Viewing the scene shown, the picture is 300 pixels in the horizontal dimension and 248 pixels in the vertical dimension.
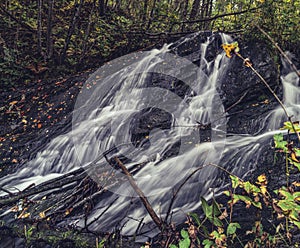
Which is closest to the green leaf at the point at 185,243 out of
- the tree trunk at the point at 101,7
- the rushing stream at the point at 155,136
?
the rushing stream at the point at 155,136

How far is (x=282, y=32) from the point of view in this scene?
18.6 ft

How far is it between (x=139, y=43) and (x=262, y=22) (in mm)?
2859

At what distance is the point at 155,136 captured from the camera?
4.52 meters

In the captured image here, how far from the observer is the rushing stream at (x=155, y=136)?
11.0 ft

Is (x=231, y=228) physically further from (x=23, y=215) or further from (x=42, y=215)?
(x=23, y=215)

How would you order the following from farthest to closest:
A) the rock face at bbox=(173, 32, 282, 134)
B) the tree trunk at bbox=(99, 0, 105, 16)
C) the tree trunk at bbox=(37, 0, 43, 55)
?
the tree trunk at bbox=(99, 0, 105, 16)
the tree trunk at bbox=(37, 0, 43, 55)
the rock face at bbox=(173, 32, 282, 134)

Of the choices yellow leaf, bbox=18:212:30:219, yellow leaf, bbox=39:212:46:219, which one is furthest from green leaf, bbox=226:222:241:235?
yellow leaf, bbox=18:212:30:219

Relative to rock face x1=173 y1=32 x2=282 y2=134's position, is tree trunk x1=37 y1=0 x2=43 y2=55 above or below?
above

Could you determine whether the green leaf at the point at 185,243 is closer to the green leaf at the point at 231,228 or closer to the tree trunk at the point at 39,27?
the green leaf at the point at 231,228

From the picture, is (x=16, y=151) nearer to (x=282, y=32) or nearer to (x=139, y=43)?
(x=139, y=43)

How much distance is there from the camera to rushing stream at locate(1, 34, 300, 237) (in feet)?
11.0

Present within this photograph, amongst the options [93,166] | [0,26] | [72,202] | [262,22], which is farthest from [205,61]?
[0,26]

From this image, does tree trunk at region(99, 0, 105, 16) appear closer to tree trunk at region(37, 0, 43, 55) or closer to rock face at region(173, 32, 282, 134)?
tree trunk at region(37, 0, 43, 55)

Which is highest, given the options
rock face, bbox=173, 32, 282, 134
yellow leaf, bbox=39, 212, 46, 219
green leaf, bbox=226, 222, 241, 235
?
rock face, bbox=173, 32, 282, 134
